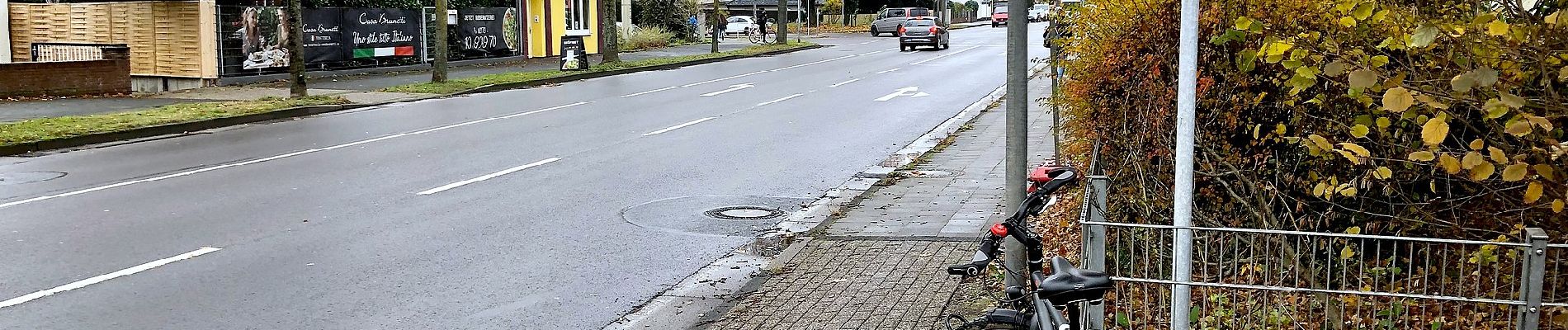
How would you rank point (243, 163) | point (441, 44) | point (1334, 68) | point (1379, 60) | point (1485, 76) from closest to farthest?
point (1485, 76) < point (1334, 68) < point (1379, 60) < point (243, 163) < point (441, 44)

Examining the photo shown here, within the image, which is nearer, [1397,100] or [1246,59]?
[1397,100]

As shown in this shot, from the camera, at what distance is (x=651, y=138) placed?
56.0 ft

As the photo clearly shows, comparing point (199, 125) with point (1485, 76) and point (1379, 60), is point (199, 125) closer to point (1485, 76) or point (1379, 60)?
point (1379, 60)

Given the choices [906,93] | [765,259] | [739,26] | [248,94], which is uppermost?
[739,26]

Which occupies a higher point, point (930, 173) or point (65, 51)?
point (65, 51)

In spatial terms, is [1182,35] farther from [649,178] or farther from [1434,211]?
[649,178]

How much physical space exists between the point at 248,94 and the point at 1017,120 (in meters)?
22.1

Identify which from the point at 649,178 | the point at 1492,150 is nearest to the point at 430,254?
the point at 649,178

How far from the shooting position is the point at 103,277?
→ 8.28 metres

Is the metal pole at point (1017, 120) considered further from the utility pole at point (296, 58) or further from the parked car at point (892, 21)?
the parked car at point (892, 21)

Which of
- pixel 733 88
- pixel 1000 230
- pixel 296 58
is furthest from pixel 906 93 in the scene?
pixel 1000 230

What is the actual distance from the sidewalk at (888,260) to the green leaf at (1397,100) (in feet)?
9.28

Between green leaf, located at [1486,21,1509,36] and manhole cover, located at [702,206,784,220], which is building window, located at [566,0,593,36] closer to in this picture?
manhole cover, located at [702,206,784,220]

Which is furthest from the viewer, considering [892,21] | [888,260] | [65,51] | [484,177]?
[892,21]
